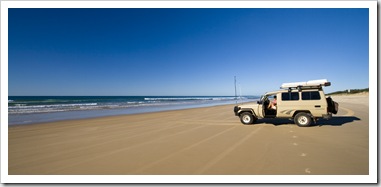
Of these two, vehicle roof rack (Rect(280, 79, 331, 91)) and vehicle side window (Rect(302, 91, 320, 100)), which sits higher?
vehicle roof rack (Rect(280, 79, 331, 91))

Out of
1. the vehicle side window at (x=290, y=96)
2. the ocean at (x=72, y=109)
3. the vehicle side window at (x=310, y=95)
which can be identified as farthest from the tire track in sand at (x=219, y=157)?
the ocean at (x=72, y=109)

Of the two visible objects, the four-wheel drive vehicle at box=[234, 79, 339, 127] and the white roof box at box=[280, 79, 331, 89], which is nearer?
the white roof box at box=[280, 79, 331, 89]

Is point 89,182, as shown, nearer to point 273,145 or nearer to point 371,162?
point 273,145

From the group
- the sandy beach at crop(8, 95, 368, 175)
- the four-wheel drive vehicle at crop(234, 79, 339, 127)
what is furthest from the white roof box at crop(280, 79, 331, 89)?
the sandy beach at crop(8, 95, 368, 175)

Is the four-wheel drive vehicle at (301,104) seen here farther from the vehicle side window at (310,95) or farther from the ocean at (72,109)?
the ocean at (72,109)

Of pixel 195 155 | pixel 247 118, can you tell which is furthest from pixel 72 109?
pixel 195 155

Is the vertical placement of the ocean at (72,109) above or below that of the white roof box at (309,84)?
below

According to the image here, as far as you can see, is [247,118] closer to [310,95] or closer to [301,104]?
[301,104]

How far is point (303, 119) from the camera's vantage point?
10023 millimetres

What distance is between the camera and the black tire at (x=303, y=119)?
9891mm

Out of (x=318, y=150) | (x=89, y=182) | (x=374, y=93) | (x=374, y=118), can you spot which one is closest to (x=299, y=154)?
(x=318, y=150)

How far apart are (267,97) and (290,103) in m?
1.22

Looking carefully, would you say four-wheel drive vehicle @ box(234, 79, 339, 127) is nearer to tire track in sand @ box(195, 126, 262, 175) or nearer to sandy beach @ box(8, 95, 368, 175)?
sandy beach @ box(8, 95, 368, 175)

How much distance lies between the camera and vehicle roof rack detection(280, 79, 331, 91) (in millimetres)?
9617
